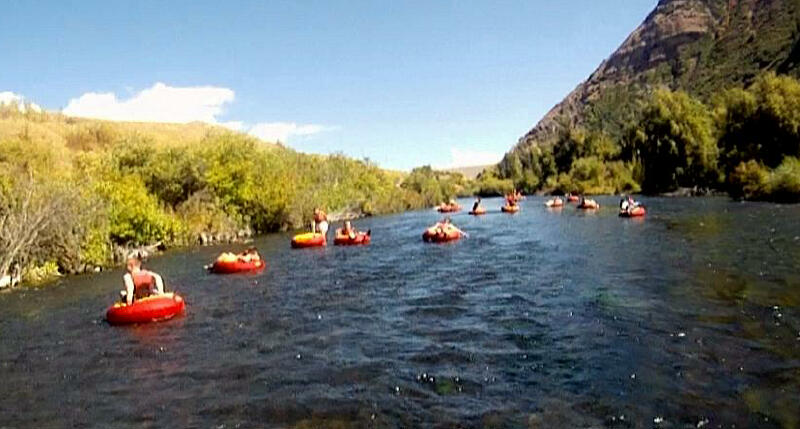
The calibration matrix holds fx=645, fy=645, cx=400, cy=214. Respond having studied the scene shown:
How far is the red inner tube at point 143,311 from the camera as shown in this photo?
18.9 m

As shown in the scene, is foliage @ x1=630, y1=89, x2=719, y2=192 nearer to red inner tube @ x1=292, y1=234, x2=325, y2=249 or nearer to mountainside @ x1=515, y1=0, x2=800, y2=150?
mountainside @ x1=515, y1=0, x2=800, y2=150

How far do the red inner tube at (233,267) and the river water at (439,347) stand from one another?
855 millimetres

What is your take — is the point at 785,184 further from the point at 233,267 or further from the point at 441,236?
the point at 233,267

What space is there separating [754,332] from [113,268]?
2989cm

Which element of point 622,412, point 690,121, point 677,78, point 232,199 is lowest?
point 622,412

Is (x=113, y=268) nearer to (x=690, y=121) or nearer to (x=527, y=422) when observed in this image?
(x=527, y=422)

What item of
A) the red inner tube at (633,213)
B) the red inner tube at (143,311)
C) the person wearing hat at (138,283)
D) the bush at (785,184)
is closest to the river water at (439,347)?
the red inner tube at (143,311)

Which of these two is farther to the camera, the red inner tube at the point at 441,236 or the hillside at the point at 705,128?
the hillside at the point at 705,128

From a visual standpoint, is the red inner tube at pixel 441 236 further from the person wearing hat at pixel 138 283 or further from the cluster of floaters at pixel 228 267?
the person wearing hat at pixel 138 283

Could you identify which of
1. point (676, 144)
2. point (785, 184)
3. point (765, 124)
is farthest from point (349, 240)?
point (676, 144)

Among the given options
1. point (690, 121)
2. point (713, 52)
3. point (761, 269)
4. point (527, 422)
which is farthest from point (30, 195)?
point (713, 52)

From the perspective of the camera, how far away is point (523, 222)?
50.6 metres

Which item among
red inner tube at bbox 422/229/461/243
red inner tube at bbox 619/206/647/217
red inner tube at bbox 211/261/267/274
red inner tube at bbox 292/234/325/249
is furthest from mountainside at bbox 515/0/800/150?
red inner tube at bbox 211/261/267/274

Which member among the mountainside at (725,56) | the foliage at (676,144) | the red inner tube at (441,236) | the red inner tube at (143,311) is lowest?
the red inner tube at (143,311)
